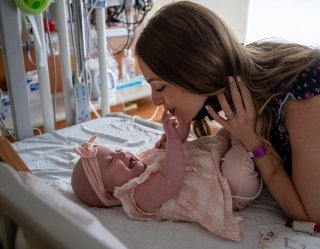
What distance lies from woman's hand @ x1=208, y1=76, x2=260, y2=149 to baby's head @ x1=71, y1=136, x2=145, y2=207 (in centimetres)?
32

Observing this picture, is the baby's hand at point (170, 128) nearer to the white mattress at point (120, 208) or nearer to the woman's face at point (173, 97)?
the woman's face at point (173, 97)

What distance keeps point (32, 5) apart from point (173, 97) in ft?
2.41

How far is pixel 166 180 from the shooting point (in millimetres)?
908

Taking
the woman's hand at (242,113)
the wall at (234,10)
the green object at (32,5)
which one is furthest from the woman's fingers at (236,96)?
the wall at (234,10)

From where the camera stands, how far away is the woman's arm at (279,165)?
0.83m

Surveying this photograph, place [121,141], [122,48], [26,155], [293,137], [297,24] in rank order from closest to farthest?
[293,137] → [26,155] → [121,141] → [297,24] → [122,48]

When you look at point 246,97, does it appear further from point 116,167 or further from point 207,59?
point 116,167

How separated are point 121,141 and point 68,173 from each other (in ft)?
1.08

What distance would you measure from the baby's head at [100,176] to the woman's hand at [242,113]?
0.32 meters

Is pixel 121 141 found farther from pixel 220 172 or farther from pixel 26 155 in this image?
pixel 220 172

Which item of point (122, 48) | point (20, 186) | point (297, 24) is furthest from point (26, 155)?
point (297, 24)

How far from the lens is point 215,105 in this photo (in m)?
0.97

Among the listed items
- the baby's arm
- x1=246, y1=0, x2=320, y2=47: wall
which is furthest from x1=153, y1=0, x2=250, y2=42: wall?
the baby's arm

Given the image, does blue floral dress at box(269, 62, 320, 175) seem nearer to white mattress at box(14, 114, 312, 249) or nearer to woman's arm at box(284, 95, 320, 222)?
woman's arm at box(284, 95, 320, 222)
